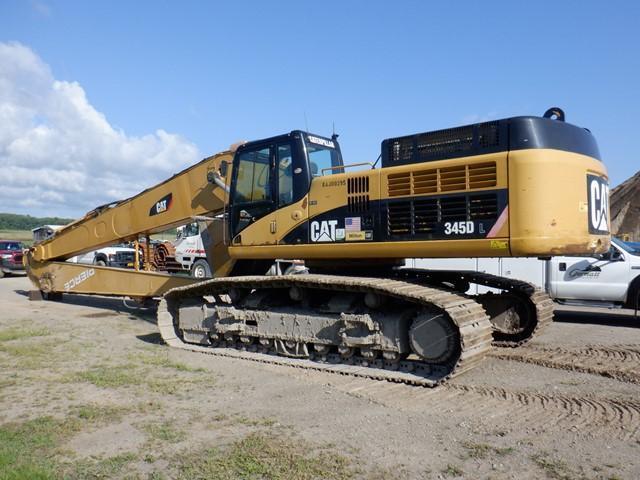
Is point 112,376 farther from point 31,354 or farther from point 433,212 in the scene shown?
point 433,212

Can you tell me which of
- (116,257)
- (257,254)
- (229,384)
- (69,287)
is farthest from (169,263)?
(229,384)

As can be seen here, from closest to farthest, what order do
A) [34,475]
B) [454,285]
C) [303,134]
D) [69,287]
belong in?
1. [34,475]
2. [303,134]
3. [454,285]
4. [69,287]

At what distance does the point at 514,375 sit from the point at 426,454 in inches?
117

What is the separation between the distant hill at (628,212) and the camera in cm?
3597

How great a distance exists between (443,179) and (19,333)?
7.79m

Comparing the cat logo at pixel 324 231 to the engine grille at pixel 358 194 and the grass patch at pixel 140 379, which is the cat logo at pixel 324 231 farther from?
the grass patch at pixel 140 379

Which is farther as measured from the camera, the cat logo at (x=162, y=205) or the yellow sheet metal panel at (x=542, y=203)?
the cat logo at (x=162, y=205)

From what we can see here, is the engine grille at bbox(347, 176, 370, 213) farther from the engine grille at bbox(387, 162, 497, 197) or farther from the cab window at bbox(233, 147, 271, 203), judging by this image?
the cab window at bbox(233, 147, 271, 203)

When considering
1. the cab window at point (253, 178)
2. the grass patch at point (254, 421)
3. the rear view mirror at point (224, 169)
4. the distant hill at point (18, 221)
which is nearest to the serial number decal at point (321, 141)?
the cab window at point (253, 178)

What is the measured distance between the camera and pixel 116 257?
2834cm

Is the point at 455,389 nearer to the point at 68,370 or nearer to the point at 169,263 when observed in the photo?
the point at 68,370

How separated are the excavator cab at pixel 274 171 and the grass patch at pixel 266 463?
3.98 meters

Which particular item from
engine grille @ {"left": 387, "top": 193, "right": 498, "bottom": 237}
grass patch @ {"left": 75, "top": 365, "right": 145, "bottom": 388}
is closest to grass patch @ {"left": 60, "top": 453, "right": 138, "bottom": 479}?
grass patch @ {"left": 75, "top": 365, "right": 145, "bottom": 388}

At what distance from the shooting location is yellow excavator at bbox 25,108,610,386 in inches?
242
